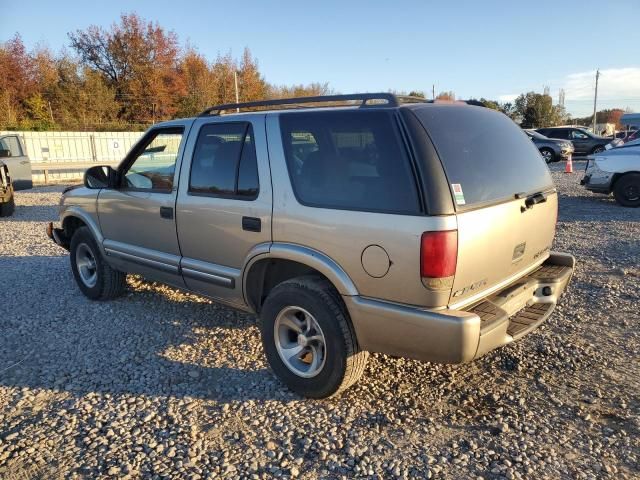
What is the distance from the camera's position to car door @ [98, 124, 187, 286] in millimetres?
4102

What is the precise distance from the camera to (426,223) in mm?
2588

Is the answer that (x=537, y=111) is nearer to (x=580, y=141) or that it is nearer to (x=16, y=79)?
(x=580, y=141)

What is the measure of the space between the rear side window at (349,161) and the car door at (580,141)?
26557 millimetres

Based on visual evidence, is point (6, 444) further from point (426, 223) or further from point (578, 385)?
point (578, 385)

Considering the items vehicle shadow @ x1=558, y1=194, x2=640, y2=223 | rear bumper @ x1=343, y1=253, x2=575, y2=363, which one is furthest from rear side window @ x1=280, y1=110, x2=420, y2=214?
vehicle shadow @ x1=558, y1=194, x2=640, y2=223

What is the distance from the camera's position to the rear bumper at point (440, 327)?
2643mm

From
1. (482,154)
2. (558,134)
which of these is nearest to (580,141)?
(558,134)

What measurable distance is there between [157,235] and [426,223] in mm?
2580

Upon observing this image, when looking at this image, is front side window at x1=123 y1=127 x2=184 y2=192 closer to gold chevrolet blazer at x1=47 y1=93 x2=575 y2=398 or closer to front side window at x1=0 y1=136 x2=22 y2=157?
gold chevrolet blazer at x1=47 y1=93 x2=575 y2=398

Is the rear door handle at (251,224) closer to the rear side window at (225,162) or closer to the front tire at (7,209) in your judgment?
the rear side window at (225,162)

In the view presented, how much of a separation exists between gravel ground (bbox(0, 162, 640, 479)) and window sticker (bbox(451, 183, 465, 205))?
1.38 metres

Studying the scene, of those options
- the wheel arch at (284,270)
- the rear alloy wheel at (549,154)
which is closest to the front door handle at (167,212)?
the wheel arch at (284,270)

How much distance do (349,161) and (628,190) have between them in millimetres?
10066

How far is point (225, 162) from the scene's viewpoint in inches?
144
